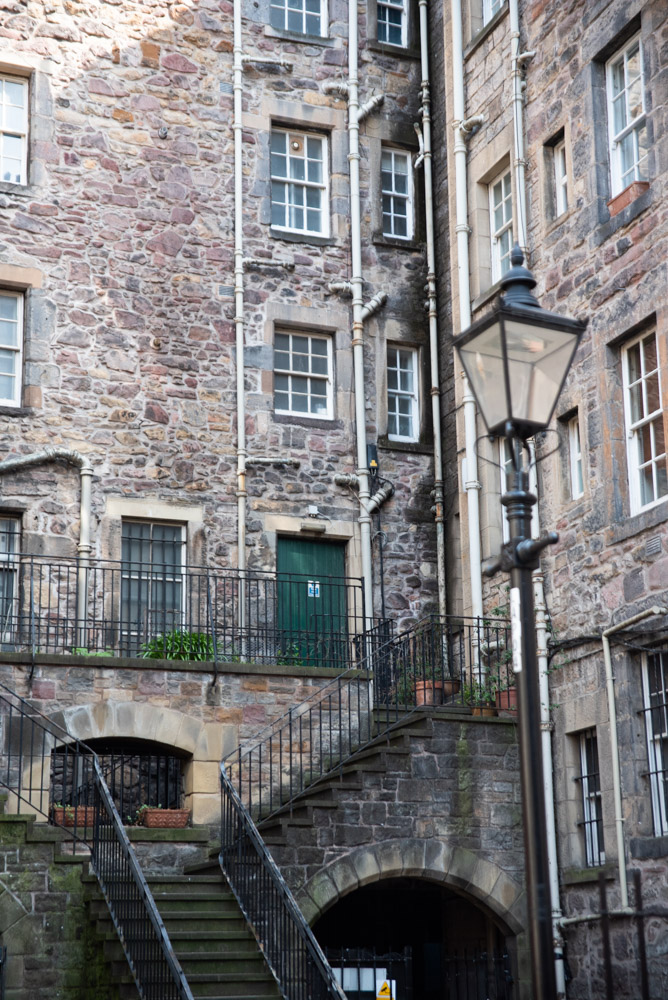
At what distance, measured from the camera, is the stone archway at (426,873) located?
13367 millimetres

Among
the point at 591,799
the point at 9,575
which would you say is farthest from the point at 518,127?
the point at 9,575

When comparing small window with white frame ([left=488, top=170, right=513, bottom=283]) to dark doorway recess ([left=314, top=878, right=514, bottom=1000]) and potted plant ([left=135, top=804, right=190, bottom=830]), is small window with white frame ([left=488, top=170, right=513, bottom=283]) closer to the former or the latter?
dark doorway recess ([left=314, top=878, right=514, bottom=1000])

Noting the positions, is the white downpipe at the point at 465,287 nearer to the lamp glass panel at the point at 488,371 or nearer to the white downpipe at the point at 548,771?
the white downpipe at the point at 548,771

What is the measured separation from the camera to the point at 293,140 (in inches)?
756

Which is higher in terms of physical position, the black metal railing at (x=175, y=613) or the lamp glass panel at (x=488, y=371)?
the black metal railing at (x=175, y=613)

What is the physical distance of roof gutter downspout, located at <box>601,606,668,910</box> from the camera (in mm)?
13070

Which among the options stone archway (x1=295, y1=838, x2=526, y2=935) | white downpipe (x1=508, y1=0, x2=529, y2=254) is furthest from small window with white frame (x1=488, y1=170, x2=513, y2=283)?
stone archway (x1=295, y1=838, x2=526, y2=935)

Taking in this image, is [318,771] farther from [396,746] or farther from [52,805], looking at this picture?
[52,805]

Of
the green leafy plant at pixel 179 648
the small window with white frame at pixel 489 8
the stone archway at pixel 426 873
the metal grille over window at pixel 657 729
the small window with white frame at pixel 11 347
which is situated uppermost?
the small window with white frame at pixel 489 8

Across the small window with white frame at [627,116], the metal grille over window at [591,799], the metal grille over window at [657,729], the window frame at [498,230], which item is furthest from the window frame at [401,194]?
the metal grille over window at [657,729]

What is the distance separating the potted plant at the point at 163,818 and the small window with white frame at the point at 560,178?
7.84 meters

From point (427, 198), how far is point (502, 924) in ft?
32.7

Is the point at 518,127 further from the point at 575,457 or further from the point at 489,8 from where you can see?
the point at 575,457

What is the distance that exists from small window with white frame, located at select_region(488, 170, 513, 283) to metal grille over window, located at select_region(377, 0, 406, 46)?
3427mm
